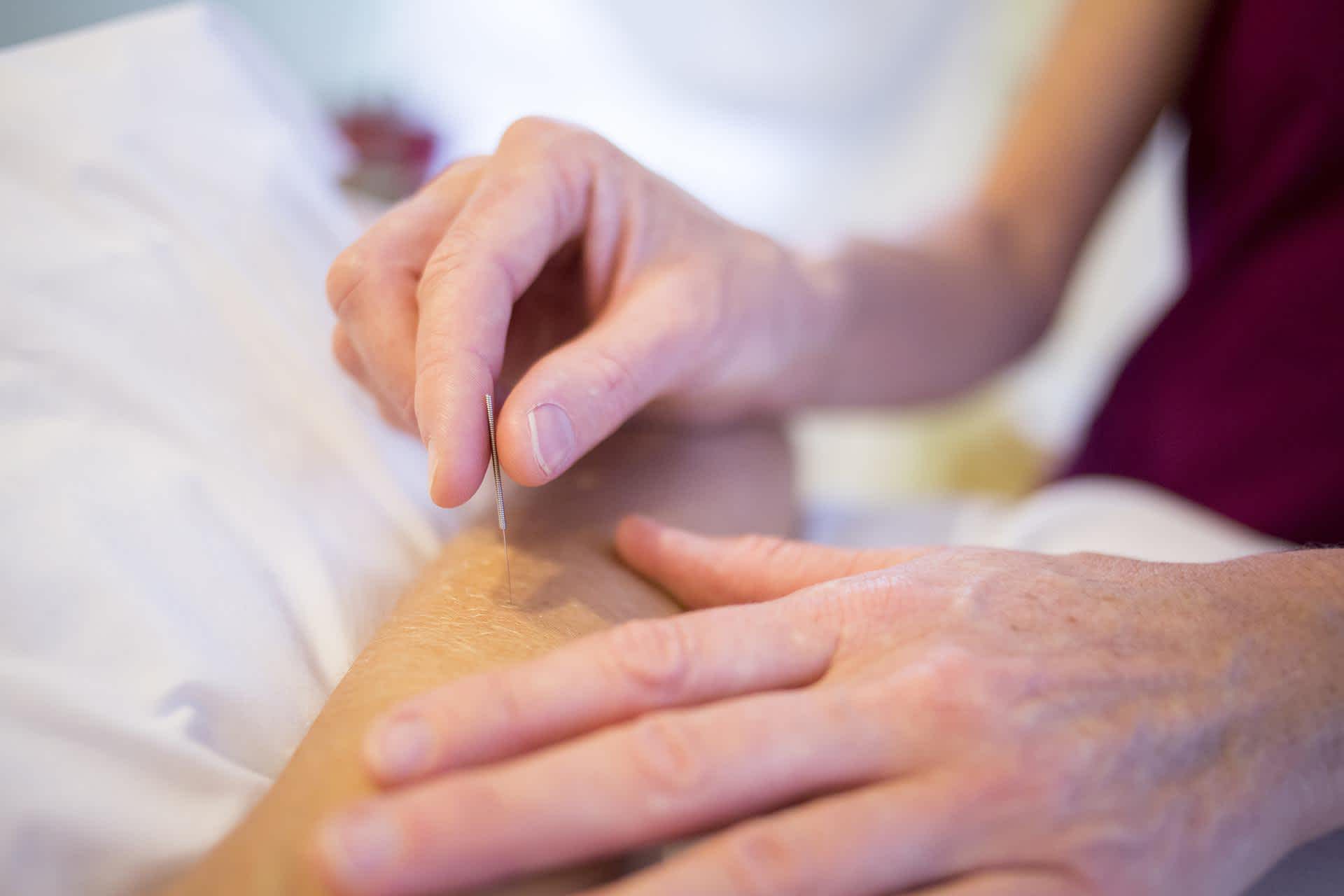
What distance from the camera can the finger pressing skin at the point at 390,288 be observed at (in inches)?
27.6

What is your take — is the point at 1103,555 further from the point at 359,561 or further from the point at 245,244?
the point at 245,244

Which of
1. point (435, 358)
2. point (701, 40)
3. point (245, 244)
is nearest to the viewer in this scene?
point (435, 358)

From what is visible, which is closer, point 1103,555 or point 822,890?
point 822,890

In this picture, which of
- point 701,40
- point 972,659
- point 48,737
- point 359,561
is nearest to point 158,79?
point 359,561

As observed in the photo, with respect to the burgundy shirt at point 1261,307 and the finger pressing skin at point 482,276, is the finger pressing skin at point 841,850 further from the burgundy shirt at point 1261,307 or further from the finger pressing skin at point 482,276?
the burgundy shirt at point 1261,307

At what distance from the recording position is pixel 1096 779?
0.50 m

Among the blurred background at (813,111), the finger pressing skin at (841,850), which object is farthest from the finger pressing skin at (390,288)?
the blurred background at (813,111)

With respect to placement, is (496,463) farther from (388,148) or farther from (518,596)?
(388,148)

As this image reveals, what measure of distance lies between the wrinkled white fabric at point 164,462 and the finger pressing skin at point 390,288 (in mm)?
140

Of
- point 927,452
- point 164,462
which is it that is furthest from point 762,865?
point 927,452

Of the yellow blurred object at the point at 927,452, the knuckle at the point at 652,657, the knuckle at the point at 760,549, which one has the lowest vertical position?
the yellow blurred object at the point at 927,452

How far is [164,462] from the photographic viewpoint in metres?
0.71

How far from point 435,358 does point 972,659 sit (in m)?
0.40

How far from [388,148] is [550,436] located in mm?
1559
